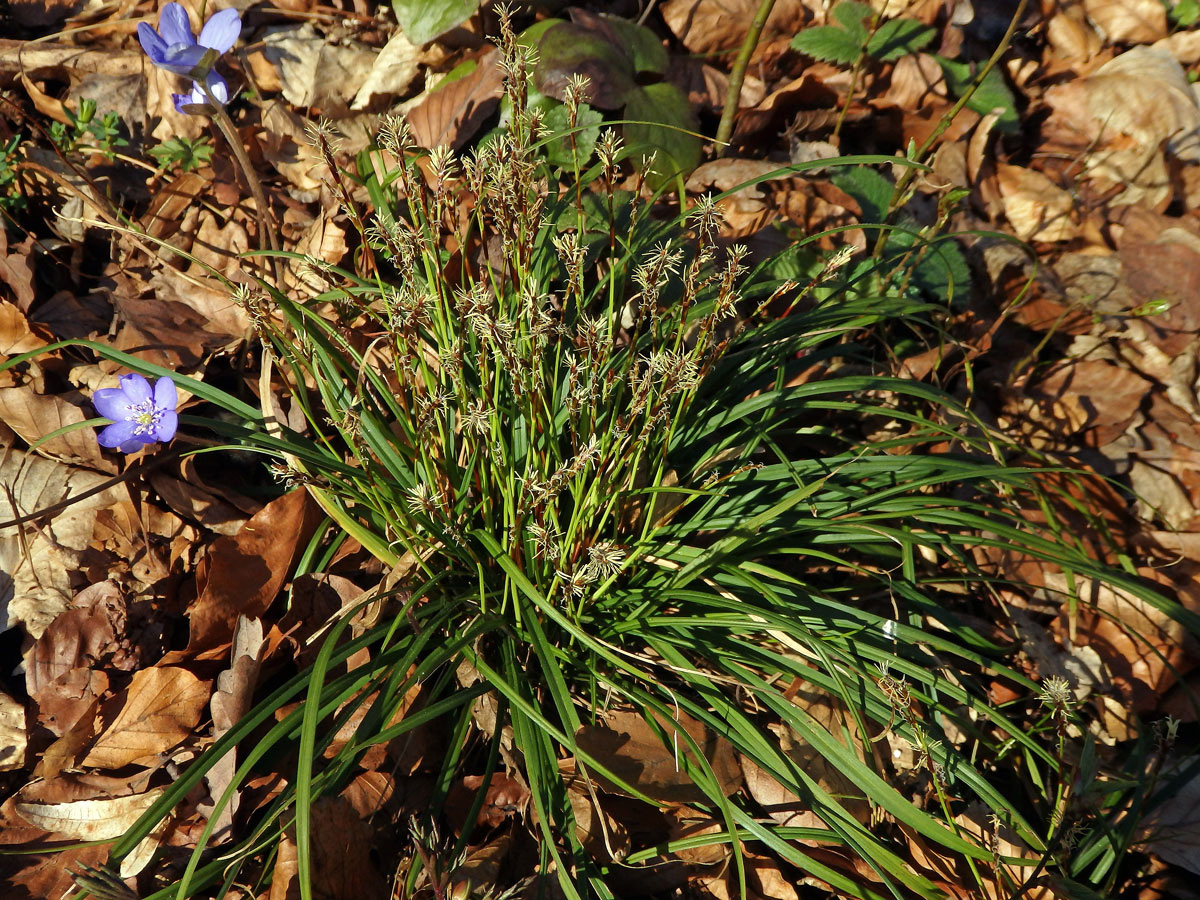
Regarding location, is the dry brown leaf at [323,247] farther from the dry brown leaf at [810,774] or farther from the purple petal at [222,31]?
the dry brown leaf at [810,774]

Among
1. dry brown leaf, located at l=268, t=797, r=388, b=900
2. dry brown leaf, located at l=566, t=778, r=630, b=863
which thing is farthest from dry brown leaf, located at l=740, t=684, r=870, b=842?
dry brown leaf, located at l=268, t=797, r=388, b=900

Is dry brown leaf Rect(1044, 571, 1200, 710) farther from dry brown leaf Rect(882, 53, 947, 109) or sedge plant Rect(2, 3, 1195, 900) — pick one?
dry brown leaf Rect(882, 53, 947, 109)

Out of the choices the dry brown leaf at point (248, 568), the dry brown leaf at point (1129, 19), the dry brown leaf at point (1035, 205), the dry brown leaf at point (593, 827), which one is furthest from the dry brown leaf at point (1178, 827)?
the dry brown leaf at point (1129, 19)

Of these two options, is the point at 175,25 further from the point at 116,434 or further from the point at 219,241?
the point at 219,241

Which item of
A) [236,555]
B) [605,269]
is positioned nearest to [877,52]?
[605,269]

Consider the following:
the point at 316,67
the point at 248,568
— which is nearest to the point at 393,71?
the point at 316,67

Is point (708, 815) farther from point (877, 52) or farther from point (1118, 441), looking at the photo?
point (877, 52)
